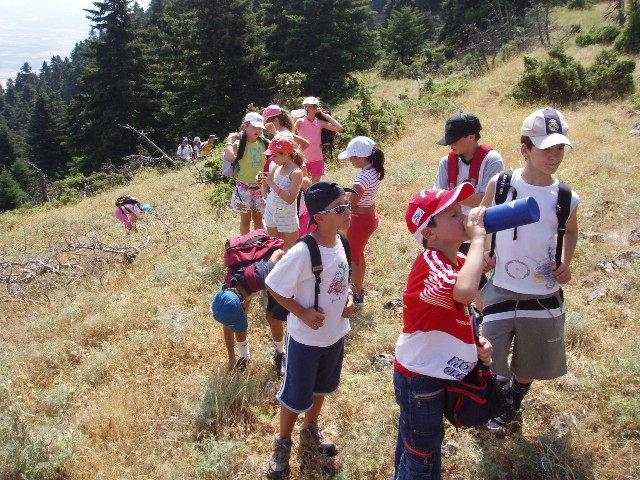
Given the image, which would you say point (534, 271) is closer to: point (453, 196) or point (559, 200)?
point (559, 200)

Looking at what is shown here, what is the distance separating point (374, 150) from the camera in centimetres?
422

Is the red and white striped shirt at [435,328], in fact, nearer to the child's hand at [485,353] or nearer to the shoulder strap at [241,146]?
the child's hand at [485,353]

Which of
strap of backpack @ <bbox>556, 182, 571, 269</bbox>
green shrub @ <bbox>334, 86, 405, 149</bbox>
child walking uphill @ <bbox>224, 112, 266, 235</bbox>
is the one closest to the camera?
strap of backpack @ <bbox>556, 182, 571, 269</bbox>

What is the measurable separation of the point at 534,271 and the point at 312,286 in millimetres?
1203

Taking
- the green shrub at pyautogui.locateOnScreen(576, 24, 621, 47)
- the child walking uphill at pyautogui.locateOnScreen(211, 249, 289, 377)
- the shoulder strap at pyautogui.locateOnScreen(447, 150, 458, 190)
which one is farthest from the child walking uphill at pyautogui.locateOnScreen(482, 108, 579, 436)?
the green shrub at pyautogui.locateOnScreen(576, 24, 621, 47)

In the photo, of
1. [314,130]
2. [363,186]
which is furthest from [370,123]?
[363,186]

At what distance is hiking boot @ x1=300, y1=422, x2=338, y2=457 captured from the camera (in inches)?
121

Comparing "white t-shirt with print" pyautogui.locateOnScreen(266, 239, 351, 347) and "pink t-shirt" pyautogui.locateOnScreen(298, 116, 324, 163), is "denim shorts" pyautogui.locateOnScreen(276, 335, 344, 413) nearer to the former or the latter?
"white t-shirt with print" pyautogui.locateOnScreen(266, 239, 351, 347)

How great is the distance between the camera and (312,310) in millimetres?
2660

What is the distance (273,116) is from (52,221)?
10.7 m

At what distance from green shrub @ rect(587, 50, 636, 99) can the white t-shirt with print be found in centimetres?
1247

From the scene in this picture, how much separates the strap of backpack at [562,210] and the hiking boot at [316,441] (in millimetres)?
1759

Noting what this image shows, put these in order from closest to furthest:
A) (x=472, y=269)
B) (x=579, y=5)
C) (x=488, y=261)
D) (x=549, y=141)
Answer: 1. (x=472, y=269)
2. (x=549, y=141)
3. (x=488, y=261)
4. (x=579, y=5)

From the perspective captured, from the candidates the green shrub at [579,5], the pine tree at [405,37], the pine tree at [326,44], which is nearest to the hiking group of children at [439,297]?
the pine tree at [326,44]
